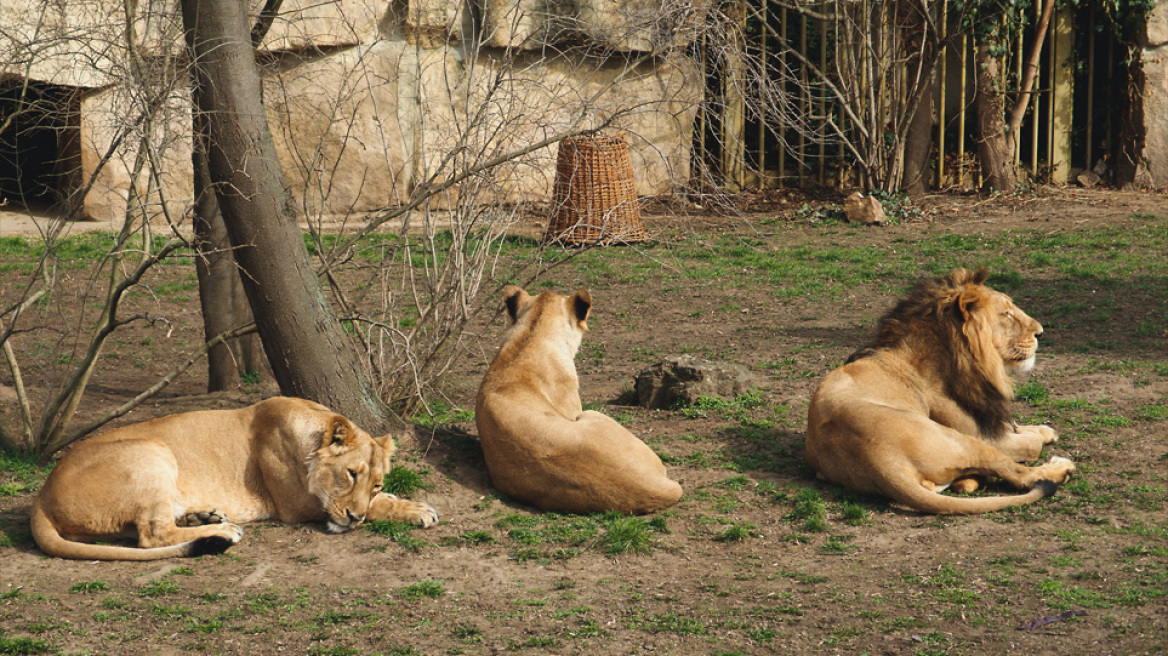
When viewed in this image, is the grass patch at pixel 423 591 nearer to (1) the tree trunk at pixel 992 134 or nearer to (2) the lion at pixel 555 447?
(2) the lion at pixel 555 447

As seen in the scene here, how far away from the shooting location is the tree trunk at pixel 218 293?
23.3 ft

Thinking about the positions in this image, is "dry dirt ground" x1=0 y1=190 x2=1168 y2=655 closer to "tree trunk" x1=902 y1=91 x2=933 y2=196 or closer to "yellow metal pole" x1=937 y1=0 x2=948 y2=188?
"tree trunk" x1=902 y1=91 x2=933 y2=196

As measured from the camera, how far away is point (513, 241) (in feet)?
39.1

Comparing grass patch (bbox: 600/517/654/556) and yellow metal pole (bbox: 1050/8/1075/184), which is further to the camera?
yellow metal pole (bbox: 1050/8/1075/184)

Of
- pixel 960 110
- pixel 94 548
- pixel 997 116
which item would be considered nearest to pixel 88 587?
pixel 94 548

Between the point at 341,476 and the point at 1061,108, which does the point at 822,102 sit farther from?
the point at 341,476

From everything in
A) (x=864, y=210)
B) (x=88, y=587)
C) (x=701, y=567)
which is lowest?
(x=701, y=567)

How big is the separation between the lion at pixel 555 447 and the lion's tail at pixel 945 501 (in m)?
1.04

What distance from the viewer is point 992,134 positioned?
44.6ft

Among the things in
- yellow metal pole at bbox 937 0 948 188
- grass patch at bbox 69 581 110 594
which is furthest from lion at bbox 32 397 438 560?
yellow metal pole at bbox 937 0 948 188

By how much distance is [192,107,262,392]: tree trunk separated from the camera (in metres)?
7.10

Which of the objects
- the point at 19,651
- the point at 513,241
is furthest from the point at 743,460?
the point at 513,241

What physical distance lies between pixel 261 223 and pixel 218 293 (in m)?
1.59

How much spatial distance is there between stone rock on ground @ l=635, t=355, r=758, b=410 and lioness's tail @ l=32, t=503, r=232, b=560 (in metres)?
2.92
